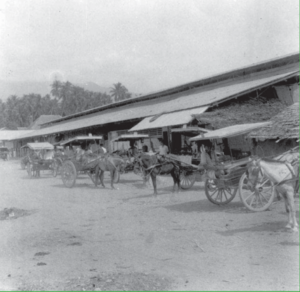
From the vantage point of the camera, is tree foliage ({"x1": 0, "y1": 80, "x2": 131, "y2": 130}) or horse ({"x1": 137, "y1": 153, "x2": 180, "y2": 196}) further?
tree foliage ({"x1": 0, "y1": 80, "x2": 131, "y2": 130})

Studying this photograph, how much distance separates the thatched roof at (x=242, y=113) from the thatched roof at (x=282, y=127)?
3207 millimetres

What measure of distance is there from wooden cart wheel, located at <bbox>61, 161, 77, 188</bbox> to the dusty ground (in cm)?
429

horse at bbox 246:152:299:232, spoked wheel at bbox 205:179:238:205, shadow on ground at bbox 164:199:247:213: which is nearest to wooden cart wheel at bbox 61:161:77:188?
shadow on ground at bbox 164:199:247:213

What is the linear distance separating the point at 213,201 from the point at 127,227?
2.62 metres

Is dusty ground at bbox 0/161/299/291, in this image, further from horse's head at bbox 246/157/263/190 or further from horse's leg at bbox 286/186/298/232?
horse's head at bbox 246/157/263/190

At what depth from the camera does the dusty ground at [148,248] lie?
4449 mm

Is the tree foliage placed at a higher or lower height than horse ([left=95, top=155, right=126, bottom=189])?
higher

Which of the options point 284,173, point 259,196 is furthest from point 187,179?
point 284,173

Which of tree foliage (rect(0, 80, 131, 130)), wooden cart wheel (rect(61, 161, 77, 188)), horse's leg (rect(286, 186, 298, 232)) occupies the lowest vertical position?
horse's leg (rect(286, 186, 298, 232))

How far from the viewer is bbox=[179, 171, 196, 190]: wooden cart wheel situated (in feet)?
39.5

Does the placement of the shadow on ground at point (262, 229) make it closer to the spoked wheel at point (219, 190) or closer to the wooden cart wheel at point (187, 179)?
the spoked wheel at point (219, 190)

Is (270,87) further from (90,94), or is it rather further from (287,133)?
(90,94)

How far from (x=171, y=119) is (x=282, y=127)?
6.90 meters

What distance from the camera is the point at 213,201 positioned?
9.05 metres
